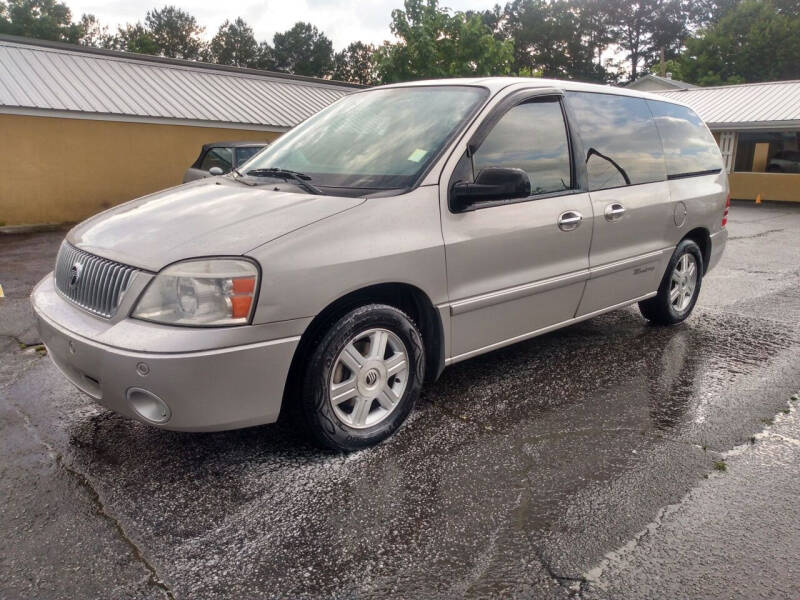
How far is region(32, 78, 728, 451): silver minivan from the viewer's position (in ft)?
9.06

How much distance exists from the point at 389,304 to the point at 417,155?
0.82m

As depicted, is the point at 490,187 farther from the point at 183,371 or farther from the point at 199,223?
the point at 183,371

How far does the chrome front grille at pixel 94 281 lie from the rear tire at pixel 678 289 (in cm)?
404

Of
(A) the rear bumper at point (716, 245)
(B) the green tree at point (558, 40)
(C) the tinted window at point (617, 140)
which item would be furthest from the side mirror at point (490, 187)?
(B) the green tree at point (558, 40)

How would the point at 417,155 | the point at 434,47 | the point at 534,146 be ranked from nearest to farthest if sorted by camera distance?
the point at 417,155, the point at 534,146, the point at 434,47

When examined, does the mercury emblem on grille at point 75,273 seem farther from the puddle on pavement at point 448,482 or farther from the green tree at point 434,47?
the green tree at point 434,47

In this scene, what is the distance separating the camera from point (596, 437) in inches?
137

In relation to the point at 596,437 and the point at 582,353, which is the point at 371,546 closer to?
the point at 596,437

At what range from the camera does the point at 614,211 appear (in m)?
4.38

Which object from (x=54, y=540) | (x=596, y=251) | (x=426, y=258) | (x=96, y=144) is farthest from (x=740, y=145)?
(x=54, y=540)

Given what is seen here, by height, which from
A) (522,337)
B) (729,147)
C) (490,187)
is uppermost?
(490,187)

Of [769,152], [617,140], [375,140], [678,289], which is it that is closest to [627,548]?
[375,140]

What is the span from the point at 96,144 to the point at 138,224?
42.6ft

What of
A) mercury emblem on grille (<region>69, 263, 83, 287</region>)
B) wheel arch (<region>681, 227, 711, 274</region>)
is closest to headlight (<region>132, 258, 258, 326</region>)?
mercury emblem on grille (<region>69, 263, 83, 287</region>)
